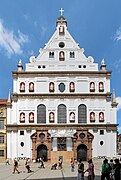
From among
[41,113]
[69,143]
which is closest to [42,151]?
[69,143]

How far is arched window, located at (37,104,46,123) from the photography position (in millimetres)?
66894

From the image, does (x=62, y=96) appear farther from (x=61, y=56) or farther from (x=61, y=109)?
(x=61, y=56)

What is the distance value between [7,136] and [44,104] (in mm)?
8569

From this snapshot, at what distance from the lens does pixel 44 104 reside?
67.3 metres

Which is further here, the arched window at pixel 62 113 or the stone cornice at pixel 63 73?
the stone cornice at pixel 63 73

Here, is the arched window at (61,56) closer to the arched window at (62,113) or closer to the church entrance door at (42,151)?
the arched window at (62,113)

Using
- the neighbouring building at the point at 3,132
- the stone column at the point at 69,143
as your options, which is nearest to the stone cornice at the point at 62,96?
the neighbouring building at the point at 3,132

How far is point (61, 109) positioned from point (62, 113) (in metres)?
0.74

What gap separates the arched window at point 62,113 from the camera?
66.8 m

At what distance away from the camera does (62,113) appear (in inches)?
2645

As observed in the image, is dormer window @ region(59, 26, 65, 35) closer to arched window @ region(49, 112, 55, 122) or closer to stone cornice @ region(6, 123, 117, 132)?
arched window @ region(49, 112, 55, 122)

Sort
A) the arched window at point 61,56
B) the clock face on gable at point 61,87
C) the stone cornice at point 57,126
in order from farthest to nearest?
the arched window at point 61,56
the clock face on gable at point 61,87
the stone cornice at point 57,126

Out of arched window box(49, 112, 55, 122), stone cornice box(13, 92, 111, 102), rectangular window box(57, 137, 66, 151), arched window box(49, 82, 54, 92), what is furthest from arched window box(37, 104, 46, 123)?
rectangular window box(57, 137, 66, 151)

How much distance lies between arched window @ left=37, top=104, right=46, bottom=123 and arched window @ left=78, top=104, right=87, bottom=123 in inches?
243
